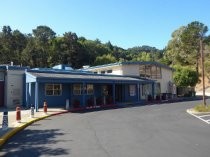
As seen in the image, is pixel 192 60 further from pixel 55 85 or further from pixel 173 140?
pixel 173 140

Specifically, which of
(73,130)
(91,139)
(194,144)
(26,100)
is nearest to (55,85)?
(26,100)

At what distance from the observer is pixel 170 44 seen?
3381 inches

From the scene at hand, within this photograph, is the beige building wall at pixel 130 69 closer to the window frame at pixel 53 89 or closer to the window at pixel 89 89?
the window at pixel 89 89

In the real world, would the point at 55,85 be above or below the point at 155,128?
above

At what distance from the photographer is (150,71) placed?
46.6 metres

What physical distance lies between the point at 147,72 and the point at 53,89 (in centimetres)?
1748

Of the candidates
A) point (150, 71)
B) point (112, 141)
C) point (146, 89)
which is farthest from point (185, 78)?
point (112, 141)

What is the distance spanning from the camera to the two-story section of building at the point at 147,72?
142 ft

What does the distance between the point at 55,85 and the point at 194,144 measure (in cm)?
2286

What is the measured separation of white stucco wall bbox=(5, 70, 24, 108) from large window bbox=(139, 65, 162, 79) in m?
18.3

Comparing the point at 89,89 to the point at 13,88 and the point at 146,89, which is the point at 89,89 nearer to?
the point at 13,88

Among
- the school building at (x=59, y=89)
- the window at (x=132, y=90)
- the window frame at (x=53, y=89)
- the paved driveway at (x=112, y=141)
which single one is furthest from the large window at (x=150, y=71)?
the paved driveway at (x=112, y=141)

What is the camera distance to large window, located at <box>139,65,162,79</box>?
4521 cm

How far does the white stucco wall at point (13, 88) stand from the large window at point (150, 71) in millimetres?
18309
